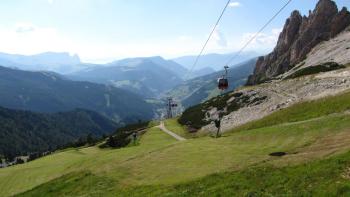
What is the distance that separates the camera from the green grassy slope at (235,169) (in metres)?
27.6

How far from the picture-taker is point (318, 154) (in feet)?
108

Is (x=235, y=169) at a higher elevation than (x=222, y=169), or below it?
higher

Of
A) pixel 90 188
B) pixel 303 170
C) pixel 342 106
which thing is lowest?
pixel 90 188

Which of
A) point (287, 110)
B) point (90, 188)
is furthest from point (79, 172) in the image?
point (287, 110)

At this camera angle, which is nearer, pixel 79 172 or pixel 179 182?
pixel 179 182

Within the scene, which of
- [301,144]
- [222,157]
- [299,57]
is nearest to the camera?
[301,144]

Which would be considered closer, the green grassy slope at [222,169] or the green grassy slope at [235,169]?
the green grassy slope at [235,169]

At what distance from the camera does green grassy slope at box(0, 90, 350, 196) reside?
27.6m

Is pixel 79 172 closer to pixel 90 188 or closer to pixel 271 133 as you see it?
pixel 90 188

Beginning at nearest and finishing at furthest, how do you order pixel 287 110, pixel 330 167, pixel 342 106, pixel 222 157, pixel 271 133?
pixel 330 167, pixel 222 157, pixel 271 133, pixel 342 106, pixel 287 110

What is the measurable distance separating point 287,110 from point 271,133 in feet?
107

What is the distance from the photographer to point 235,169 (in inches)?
1401

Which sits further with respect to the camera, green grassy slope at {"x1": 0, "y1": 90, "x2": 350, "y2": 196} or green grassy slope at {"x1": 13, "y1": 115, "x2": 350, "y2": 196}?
green grassy slope at {"x1": 13, "y1": 115, "x2": 350, "y2": 196}

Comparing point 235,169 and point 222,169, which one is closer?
point 235,169
